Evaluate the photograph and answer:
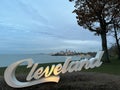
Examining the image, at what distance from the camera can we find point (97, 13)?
4012 cm

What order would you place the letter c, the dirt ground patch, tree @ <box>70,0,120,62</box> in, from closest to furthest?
the letter c, the dirt ground patch, tree @ <box>70,0,120,62</box>

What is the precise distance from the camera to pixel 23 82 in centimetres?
1527

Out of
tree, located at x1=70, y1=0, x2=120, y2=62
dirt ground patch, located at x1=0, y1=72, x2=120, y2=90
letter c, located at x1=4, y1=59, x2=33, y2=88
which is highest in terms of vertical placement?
tree, located at x1=70, y1=0, x2=120, y2=62

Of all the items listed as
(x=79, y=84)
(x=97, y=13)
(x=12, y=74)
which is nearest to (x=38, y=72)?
(x=12, y=74)

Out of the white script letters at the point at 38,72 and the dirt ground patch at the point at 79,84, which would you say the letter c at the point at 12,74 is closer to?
the white script letters at the point at 38,72

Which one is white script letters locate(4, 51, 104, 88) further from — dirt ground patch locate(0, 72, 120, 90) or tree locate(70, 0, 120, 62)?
tree locate(70, 0, 120, 62)

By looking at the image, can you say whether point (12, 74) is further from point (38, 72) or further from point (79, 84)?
point (79, 84)

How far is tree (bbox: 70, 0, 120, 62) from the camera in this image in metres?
39.7

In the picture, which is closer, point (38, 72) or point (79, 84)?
point (38, 72)

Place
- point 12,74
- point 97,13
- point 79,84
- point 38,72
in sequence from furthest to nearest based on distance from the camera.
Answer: point 97,13 < point 79,84 < point 38,72 < point 12,74

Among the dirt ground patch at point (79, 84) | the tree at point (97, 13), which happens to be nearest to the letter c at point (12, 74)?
the dirt ground patch at point (79, 84)

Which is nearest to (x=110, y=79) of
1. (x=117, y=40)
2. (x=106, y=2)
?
(x=106, y=2)

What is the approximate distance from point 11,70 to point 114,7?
27719 mm

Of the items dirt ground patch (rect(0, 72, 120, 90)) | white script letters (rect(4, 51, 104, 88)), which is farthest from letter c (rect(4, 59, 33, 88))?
dirt ground patch (rect(0, 72, 120, 90))
